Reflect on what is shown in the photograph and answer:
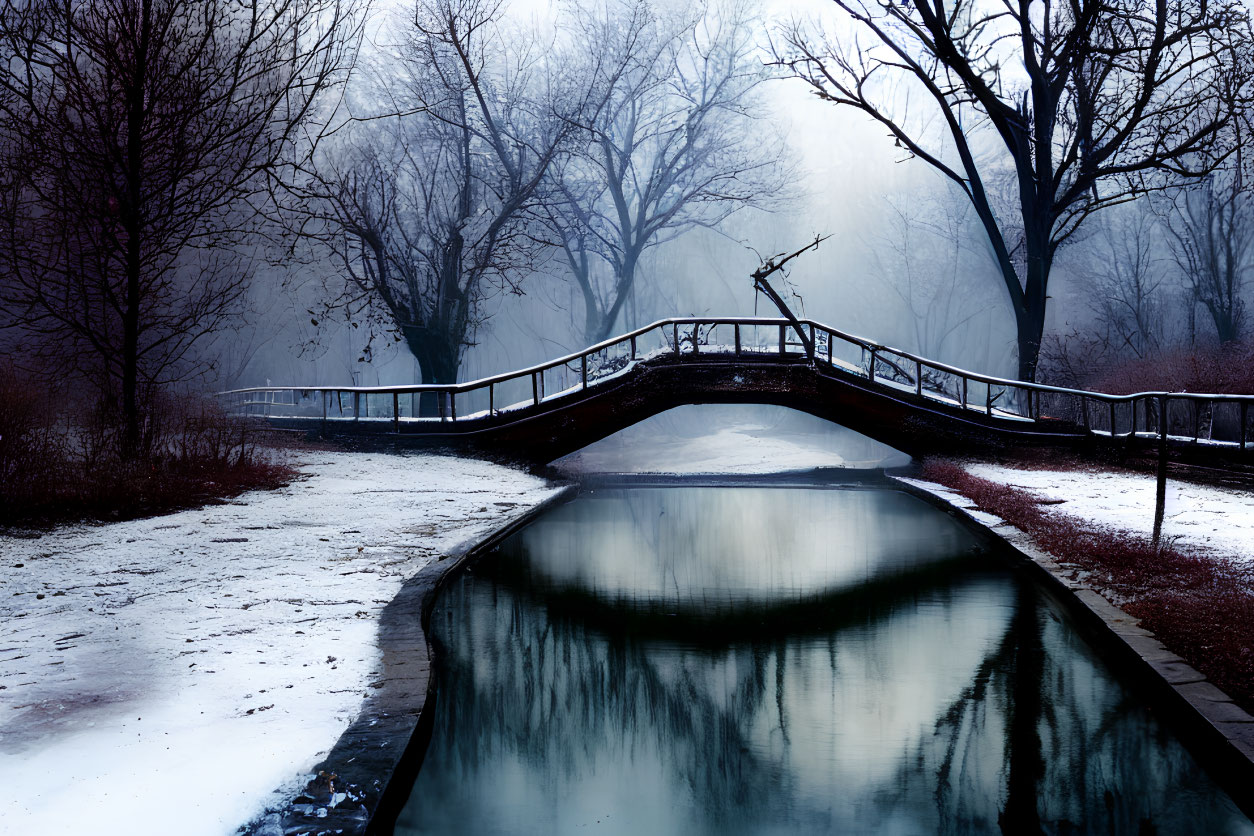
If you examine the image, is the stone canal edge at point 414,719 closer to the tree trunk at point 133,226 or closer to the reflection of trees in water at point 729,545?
the reflection of trees in water at point 729,545

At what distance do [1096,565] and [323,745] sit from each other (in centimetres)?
776

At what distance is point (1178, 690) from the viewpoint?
5.91m

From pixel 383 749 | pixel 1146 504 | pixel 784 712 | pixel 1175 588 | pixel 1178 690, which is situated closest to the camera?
pixel 383 749

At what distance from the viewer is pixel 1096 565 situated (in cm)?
977

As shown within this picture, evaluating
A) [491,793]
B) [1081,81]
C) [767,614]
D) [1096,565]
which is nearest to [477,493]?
[767,614]

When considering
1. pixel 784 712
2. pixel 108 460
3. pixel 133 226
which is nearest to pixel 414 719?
pixel 784 712

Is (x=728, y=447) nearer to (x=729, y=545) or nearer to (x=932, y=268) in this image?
(x=729, y=545)

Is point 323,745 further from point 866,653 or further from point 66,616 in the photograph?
point 866,653

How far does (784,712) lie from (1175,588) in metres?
4.26

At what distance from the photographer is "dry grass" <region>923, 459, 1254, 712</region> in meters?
6.34

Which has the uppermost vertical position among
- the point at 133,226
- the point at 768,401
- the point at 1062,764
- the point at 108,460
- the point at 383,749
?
the point at 133,226

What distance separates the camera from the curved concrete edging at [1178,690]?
4.98m

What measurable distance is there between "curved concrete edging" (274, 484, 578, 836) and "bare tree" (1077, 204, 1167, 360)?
2968 cm

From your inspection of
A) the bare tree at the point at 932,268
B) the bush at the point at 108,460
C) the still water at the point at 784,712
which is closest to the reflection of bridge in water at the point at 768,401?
the bush at the point at 108,460
